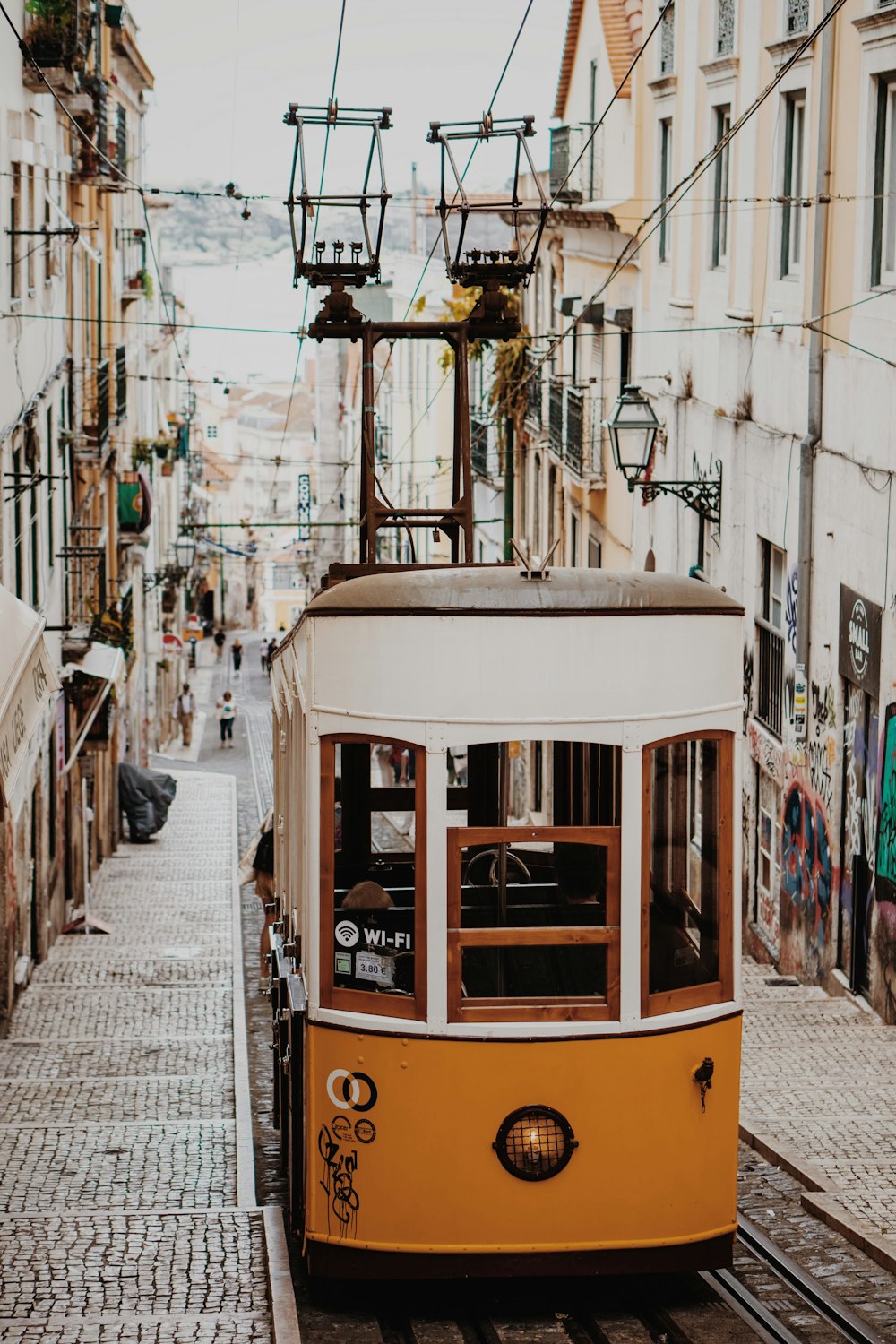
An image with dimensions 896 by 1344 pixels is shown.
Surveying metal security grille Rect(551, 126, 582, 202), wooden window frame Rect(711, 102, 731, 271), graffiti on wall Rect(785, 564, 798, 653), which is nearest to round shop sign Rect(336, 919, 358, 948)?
graffiti on wall Rect(785, 564, 798, 653)

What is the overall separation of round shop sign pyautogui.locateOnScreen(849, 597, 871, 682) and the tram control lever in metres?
6.53

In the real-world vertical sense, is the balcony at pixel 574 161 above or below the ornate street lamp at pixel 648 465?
above

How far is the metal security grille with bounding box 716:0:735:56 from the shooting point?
60.9ft

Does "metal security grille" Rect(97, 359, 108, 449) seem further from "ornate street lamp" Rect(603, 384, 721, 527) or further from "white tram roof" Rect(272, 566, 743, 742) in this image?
"white tram roof" Rect(272, 566, 743, 742)

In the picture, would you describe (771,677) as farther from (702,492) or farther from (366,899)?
(366,899)

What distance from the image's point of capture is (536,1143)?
7.19 meters

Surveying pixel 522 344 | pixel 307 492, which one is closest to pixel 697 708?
pixel 522 344

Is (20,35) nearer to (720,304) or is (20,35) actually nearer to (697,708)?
(720,304)

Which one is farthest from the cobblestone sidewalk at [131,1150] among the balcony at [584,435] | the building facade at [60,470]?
the balcony at [584,435]

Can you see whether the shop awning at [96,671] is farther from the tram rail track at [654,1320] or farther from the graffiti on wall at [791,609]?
the tram rail track at [654,1320]

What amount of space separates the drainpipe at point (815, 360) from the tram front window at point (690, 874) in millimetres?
7886

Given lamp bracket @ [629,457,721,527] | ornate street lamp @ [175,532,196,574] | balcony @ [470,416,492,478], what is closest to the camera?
lamp bracket @ [629,457,721,527]

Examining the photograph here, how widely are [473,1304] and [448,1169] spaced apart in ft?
2.53

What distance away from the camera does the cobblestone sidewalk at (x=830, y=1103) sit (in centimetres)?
874
